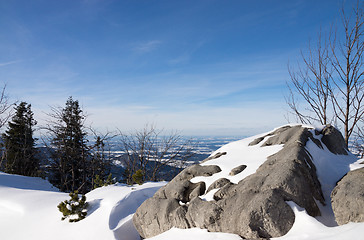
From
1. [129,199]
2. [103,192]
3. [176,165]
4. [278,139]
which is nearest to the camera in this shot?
[278,139]

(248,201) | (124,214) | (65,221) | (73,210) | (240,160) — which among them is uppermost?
(240,160)

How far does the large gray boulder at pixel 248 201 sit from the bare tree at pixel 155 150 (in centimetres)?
A: 708

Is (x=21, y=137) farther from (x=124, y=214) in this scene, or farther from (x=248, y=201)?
(x=248, y=201)

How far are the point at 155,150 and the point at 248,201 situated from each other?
365 inches

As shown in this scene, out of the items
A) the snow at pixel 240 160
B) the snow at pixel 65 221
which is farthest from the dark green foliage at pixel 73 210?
the snow at pixel 240 160

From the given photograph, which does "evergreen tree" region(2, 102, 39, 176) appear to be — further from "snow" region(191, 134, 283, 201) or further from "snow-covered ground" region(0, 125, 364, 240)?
"snow" region(191, 134, 283, 201)

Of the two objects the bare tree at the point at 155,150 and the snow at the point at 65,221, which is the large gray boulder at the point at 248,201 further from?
the bare tree at the point at 155,150

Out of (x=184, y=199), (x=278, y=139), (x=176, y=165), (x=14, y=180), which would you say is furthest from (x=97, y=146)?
(x=278, y=139)

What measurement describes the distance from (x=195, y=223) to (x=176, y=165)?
31.2 ft

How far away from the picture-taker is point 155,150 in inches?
481

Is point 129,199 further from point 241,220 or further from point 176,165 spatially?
point 176,165

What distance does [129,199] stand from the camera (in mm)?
5738

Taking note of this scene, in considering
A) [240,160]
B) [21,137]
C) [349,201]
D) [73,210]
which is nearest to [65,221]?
[73,210]

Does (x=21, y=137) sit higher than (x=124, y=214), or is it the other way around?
(x=21, y=137)
